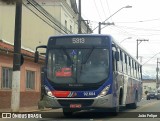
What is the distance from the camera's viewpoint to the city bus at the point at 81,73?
59.2ft

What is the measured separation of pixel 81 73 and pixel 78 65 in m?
0.36

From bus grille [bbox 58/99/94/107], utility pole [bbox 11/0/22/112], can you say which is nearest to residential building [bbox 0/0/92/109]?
utility pole [bbox 11/0/22/112]

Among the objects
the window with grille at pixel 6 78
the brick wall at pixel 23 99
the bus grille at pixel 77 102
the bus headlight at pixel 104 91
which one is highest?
the window with grille at pixel 6 78

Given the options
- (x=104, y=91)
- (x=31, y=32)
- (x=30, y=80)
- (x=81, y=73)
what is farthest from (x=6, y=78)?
(x=31, y=32)

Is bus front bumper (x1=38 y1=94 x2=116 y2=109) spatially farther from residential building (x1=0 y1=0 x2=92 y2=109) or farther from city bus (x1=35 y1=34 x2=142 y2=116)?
residential building (x1=0 y1=0 x2=92 y2=109)

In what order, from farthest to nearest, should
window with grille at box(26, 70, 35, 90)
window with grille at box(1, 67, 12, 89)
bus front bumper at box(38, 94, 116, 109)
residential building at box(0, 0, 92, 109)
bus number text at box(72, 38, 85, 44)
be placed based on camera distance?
window with grille at box(26, 70, 35, 90), residential building at box(0, 0, 92, 109), window with grille at box(1, 67, 12, 89), bus number text at box(72, 38, 85, 44), bus front bumper at box(38, 94, 116, 109)

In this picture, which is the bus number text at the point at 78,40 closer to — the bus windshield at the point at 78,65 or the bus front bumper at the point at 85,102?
the bus windshield at the point at 78,65

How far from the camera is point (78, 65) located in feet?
60.1

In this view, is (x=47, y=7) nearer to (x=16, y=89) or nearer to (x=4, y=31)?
(x=4, y=31)

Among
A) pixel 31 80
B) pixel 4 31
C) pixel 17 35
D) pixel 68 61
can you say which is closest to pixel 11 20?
pixel 4 31

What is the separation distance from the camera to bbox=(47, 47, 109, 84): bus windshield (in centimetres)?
1819

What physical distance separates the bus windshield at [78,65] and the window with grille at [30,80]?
15114 mm

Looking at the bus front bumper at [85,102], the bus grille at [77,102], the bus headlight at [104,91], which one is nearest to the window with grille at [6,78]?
the bus front bumper at [85,102]

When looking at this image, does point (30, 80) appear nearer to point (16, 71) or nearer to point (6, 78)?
point (6, 78)
